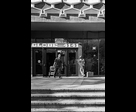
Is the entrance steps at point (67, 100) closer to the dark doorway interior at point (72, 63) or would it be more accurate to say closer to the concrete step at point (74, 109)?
the concrete step at point (74, 109)

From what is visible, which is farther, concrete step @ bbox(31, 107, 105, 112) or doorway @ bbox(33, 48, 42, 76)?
doorway @ bbox(33, 48, 42, 76)

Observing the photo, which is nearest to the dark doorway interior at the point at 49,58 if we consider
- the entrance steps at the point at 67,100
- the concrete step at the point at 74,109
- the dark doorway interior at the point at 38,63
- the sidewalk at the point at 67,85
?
the dark doorway interior at the point at 38,63

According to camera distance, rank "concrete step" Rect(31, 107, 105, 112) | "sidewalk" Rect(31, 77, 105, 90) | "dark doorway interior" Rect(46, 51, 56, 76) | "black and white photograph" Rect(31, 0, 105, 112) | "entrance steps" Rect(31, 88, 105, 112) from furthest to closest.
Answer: "dark doorway interior" Rect(46, 51, 56, 76), "black and white photograph" Rect(31, 0, 105, 112), "sidewalk" Rect(31, 77, 105, 90), "entrance steps" Rect(31, 88, 105, 112), "concrete step" Rect(31, 107, 105, 112)

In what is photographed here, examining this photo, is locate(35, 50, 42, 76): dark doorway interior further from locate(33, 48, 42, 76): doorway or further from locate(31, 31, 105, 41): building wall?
locate(31, 31, 105, 41): building wall

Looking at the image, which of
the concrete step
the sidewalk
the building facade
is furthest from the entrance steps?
the building facade

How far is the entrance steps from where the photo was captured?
21.3 ft

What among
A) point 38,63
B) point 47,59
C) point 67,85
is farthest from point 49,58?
point 67,85
